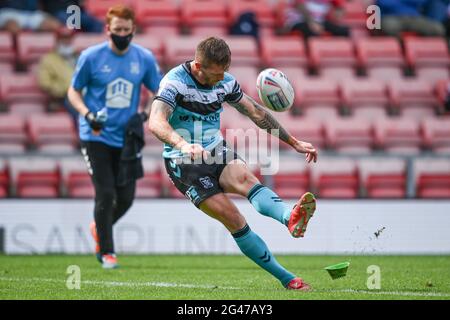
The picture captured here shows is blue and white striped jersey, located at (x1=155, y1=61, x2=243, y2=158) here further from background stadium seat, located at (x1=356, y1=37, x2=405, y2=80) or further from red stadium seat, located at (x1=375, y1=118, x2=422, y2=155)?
background stadium seat, located at (x1=356, y1=37, x2=405, y2=80)

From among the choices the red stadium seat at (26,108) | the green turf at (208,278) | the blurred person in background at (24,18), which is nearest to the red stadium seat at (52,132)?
the red stadium seat at (26,108)

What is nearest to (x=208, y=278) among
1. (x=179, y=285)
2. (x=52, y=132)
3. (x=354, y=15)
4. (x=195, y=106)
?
(x=179, y=285)

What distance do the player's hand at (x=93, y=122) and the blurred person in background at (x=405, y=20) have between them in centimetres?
899

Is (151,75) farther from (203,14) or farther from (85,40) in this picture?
(203,14)

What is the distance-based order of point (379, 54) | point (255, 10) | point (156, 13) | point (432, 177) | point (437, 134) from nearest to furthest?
1. point (432, 177)
2. point (437, 134)
3. point (379, 54)
4. point (156, 13)
5. point (255, 10)

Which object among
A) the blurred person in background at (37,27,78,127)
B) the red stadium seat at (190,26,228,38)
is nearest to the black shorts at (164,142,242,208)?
the blurred person in background at (37,27,78,127)

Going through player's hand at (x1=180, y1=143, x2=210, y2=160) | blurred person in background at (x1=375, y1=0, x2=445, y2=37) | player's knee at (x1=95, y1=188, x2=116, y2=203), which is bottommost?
player's knee at (x1=95, y1=188, x2=116, y2=203)

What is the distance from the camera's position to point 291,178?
13.8 metres

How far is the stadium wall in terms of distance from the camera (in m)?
12.7

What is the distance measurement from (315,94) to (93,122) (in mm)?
6542

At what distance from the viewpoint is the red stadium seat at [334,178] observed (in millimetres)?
13906

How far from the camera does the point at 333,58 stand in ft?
53.9

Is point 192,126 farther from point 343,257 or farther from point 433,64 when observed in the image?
point 433,64

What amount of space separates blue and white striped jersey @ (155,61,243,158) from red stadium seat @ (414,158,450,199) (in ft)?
19.9
